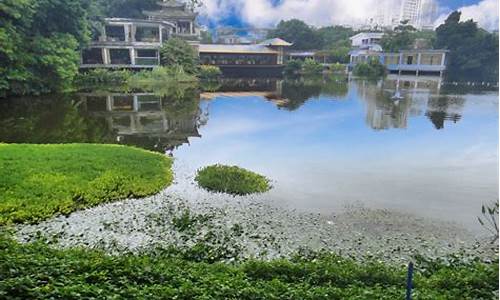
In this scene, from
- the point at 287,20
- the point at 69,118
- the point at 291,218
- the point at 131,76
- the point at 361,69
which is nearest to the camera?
the point at 291,218

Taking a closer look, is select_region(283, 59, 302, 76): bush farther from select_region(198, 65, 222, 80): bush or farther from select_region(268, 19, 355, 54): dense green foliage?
select_region(198, 65, 222, 80): bush

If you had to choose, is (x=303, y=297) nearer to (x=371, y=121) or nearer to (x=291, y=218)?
(x=291, y=218)

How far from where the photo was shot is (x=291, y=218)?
7.00m

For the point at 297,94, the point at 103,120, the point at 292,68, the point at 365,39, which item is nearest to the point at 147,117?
the point at 103,120

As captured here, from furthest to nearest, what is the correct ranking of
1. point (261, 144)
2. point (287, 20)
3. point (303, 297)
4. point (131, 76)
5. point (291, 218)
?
1. point (287, 20)
2. point (131, 76)
3. point (261, 144)
4. point (291, 218)
5. point (303, 297)

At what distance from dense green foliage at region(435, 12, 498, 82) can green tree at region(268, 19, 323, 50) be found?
14.6 metres

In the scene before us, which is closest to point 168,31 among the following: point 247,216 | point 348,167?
point 348,167

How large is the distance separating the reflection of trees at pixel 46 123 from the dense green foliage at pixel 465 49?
36.7 meters

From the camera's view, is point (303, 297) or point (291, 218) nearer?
point (303, 297)

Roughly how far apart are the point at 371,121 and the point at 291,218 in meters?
11.0

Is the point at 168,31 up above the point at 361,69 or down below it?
above

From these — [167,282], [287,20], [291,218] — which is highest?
[287,20]

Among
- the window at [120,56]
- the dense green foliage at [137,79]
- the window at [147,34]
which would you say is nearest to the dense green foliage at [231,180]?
the dense green foliage at [137,79]

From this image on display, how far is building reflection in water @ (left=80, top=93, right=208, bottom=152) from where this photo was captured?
12.9 metres
